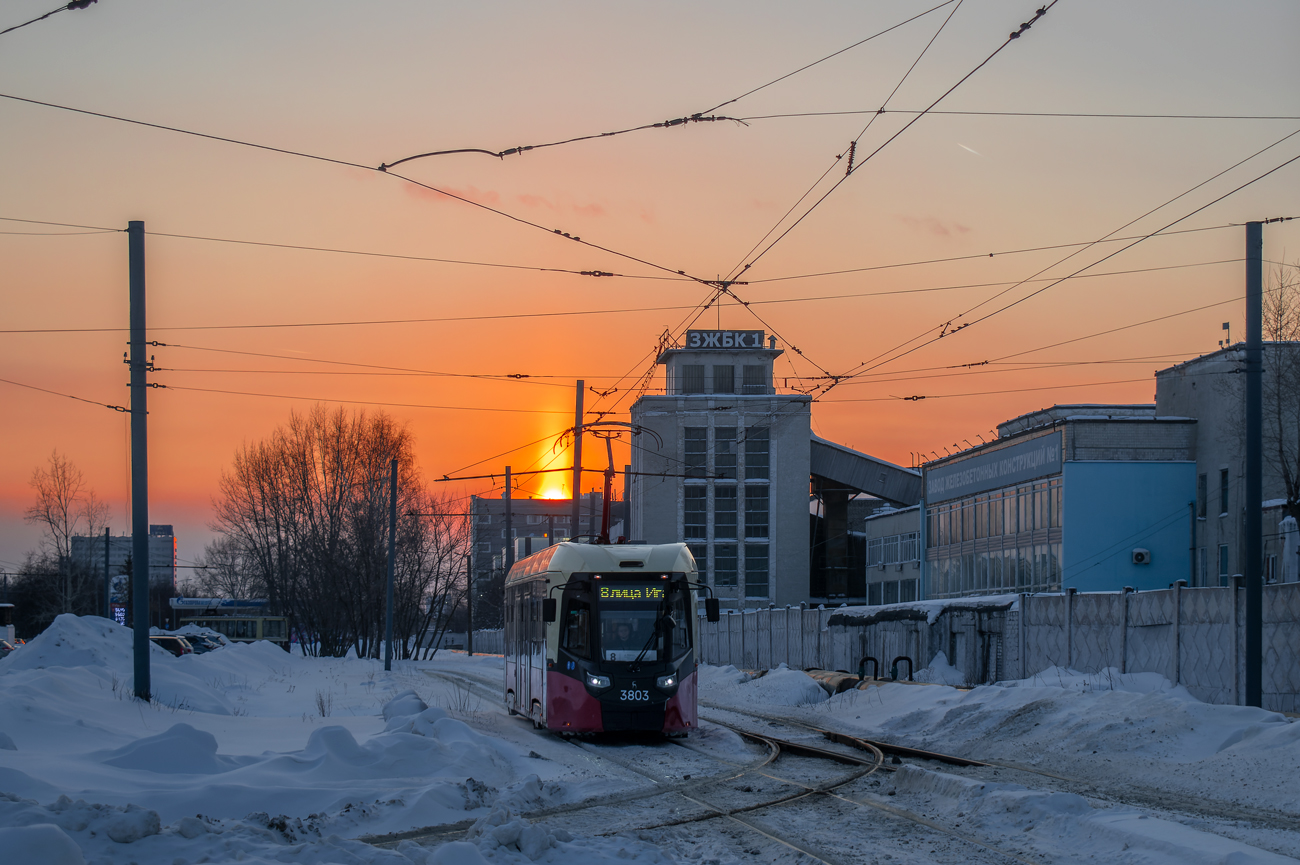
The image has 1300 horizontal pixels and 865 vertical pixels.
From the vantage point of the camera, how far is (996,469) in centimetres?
5391

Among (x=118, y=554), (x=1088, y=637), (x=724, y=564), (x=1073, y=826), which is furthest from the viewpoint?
(x=118, y=554)

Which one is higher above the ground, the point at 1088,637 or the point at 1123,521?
the point at 1123,521

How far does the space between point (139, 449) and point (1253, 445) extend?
15645 mm

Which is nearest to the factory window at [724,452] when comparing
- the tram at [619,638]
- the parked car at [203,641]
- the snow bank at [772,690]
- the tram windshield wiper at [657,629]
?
the parked car at [203,641]

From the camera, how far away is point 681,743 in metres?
18.4

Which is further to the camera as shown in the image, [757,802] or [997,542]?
[997,542]

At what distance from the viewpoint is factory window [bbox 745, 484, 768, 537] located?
83562 millimetres

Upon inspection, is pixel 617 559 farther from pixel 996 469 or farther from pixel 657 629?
pixel 996 469

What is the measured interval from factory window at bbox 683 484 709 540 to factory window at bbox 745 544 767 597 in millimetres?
3321

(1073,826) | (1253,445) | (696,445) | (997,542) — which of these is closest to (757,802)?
(1073,826)

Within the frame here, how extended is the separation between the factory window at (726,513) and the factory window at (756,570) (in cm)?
169

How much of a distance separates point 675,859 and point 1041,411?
49.5 m

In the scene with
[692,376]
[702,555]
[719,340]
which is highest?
[719,340]

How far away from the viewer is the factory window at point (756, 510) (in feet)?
274
